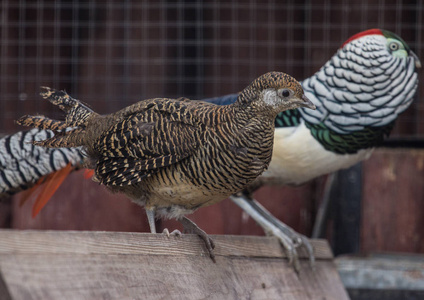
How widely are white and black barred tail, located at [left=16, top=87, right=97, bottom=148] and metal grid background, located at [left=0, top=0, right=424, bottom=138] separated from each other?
216cm

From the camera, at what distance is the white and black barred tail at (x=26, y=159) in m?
3.48

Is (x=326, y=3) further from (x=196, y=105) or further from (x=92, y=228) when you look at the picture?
(x=196, y=105)

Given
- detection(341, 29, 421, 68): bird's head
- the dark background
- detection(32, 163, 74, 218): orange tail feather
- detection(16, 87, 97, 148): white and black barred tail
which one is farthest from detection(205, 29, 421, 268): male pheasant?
the dark background

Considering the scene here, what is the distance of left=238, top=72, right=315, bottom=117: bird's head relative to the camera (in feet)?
8.41

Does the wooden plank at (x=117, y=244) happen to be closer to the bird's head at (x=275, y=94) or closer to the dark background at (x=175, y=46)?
the bird's head at (x=275, y=94)

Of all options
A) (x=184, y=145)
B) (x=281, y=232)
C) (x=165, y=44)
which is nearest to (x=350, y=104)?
(x=281, y=232)

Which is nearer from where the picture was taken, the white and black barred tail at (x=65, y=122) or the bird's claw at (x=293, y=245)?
the white and black barred tail at (x=65, y=122)

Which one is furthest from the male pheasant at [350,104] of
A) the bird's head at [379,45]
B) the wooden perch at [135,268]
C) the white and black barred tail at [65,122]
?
the white and black barred tail at [65,122]

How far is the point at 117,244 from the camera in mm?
2098

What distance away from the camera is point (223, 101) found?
3854 millimetres

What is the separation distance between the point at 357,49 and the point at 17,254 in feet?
7.88

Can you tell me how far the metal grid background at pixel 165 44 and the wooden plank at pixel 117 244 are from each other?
2363 millimetres

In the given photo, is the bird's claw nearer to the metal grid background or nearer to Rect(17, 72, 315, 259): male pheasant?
Rect(17, 72, 315, 259): male pheasant

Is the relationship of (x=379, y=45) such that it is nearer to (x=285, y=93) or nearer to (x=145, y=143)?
(x=285, y=93)
